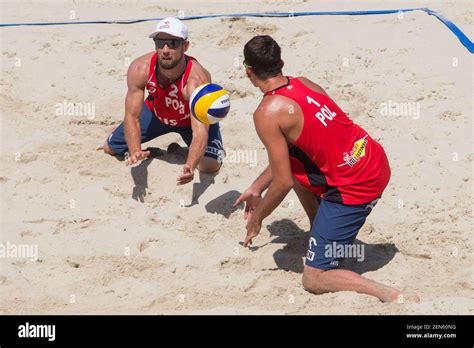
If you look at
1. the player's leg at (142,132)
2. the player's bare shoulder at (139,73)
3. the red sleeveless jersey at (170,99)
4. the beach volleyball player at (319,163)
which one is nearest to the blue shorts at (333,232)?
the beach volleyball player at (319,163)

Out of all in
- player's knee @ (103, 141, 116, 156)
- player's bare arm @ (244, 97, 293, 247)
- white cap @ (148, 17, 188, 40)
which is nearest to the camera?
player's bare arm @ (244, 97, 293, 247)

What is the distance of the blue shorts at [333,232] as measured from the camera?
558 cm

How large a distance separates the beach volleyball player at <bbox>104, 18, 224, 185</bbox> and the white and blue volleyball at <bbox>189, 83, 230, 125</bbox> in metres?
0.28

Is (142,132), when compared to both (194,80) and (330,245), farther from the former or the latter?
(330,245)

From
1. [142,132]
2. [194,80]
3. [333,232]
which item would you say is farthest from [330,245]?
[142,132]

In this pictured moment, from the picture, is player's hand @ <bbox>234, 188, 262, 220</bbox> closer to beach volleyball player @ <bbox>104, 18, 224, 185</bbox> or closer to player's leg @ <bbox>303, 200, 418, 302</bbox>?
player's leg @ <bbox>303, 200, 418, 302</bbox>

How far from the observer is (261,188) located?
5.85 metres

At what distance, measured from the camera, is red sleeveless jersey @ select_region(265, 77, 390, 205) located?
213 inches

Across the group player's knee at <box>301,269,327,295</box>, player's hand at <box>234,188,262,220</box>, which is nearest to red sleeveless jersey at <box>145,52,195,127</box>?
player's hand at <box>234,188,262,220</box>

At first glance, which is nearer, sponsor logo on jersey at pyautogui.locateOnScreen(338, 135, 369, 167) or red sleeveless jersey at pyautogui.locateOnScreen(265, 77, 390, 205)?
red sleeveless jersey at pyautogui.locateOnScreen(265, 77, 390, 205)

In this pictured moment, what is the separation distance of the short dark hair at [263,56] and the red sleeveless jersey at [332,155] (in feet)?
0.41

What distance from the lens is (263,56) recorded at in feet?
17.4

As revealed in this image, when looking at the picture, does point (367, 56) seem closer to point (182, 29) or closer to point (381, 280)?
point (182, 29)

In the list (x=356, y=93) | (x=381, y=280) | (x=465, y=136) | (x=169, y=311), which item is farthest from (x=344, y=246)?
(x=356, y=93)
